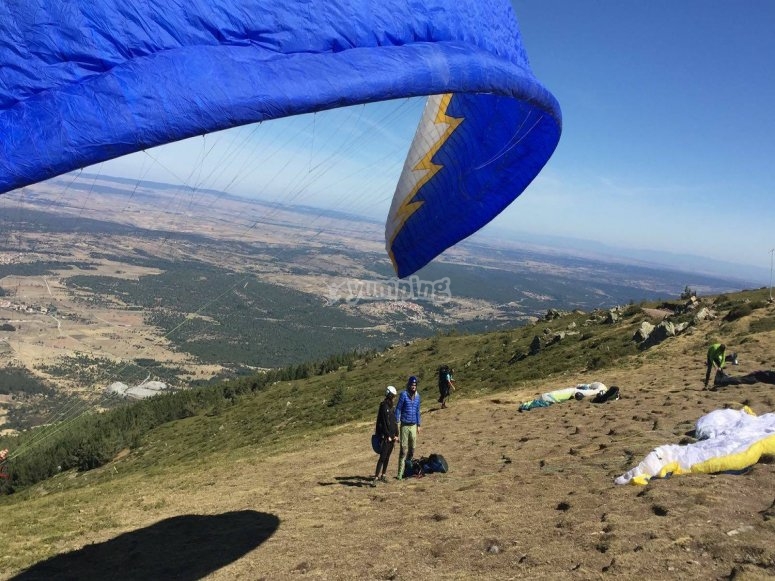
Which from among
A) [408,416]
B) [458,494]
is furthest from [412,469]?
[458,494]

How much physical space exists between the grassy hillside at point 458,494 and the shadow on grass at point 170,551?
36 millimetres

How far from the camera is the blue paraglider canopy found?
3219mm

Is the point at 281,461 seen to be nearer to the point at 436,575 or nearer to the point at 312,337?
the point at 436,575

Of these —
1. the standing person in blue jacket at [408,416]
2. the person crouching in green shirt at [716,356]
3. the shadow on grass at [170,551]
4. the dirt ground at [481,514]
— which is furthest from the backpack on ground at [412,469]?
the person crouching in green shirt at [716,356]

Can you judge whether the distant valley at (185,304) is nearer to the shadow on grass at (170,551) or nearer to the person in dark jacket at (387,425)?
the shadow on grass at (170,551)

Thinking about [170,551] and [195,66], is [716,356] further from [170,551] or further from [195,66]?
[195,66]

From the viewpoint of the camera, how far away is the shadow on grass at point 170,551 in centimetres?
645

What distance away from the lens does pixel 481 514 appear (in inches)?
251

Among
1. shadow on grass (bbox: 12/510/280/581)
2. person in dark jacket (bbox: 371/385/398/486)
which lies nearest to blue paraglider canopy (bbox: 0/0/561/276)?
person in dark jacket (bbox: 371/385/398/486)

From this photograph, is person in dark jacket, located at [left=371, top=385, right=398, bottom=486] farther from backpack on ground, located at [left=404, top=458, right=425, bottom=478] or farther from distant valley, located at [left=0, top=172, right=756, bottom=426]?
distant valley, located at [left=0, top=172, right=756, bottom=426]

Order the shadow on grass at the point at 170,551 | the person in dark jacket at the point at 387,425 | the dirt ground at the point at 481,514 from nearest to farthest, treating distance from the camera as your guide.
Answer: the dirt ground at the point at 481,514 < the shadow on grass at the point at 170,551 < the person in dark jacket at the point at 387,425

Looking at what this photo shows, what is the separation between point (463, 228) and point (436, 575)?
19.7 feet

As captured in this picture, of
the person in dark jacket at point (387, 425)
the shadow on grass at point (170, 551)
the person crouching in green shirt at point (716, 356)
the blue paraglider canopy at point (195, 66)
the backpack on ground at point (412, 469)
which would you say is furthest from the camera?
the person crouching in green shirt at point (716, 356)

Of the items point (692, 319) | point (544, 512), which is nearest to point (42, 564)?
point (544, 512)
